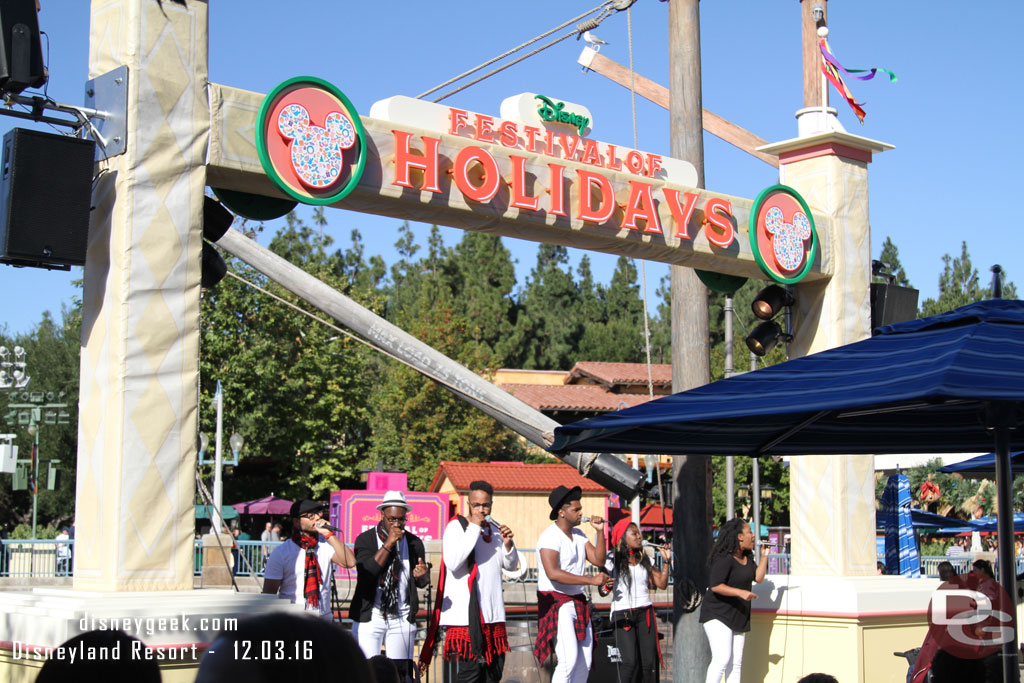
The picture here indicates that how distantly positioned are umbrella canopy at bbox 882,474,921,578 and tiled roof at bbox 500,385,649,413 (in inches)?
1202

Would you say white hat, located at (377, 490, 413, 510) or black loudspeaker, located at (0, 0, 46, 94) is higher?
black loudspeaker, located at (0, 0, 46, 94)

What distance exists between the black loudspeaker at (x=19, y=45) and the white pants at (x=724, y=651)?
620 cm

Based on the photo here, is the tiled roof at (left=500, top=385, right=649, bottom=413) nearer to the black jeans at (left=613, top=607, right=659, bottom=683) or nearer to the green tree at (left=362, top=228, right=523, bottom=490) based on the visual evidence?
the green tree at (left=362, top=228, right=523, bottom=490)

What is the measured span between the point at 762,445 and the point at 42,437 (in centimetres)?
3711

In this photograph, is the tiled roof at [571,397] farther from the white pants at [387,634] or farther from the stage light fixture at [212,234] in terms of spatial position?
the stage light fixture at [212,234]

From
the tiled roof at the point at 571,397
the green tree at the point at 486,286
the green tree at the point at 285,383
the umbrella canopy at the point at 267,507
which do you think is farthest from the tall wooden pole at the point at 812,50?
the green tree at the point at 486,286

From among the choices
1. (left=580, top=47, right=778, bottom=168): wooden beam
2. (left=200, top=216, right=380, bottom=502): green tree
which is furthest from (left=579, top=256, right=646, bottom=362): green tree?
(left=580, top=47, right=778, bottom=168): wooden beam

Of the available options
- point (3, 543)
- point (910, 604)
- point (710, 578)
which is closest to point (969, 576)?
point (710, 578)

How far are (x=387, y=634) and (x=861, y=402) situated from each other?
13.8 feet

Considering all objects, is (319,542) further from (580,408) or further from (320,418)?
(580,408)

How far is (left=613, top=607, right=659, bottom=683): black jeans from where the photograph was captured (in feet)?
28.1

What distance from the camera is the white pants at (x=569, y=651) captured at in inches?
305

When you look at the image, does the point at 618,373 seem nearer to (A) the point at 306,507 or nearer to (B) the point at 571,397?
(B) the point at 571,397

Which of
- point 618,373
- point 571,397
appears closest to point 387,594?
point 571,397
